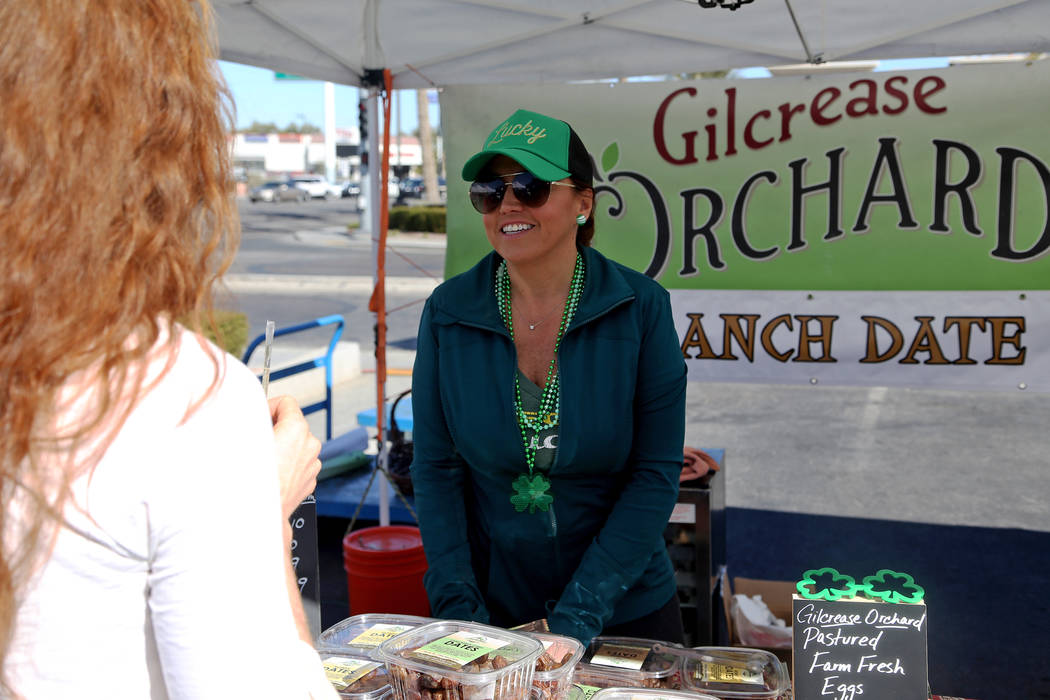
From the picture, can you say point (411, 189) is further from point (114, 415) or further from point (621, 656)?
point (114, 415)

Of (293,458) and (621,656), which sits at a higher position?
(293,458)

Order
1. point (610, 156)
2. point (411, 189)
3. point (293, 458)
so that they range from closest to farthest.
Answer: point (293, 458), point (610, 156), point (411, 189)

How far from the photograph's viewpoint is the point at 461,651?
5.10ft

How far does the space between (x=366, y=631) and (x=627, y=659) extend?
51cm

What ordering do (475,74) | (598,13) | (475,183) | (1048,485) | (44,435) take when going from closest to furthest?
(44,435) → (475,183) → (598,13) → (475,74) → (1048,485)

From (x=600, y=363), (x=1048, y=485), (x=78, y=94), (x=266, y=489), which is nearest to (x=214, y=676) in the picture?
(x=266, y=489)

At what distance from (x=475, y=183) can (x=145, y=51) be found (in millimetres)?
1497

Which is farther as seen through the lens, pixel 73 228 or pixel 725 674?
pixel 725 674

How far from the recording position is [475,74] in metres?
3.96

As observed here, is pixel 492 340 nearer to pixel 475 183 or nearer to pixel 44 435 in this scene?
pixel 475 183

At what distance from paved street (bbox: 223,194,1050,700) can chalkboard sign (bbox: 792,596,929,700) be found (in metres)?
1.41

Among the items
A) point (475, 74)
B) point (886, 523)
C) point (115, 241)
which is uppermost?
point (475, 74)

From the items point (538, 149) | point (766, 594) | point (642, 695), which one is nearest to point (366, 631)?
point (642, 695)

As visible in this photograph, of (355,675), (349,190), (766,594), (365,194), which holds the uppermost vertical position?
(349,190)
